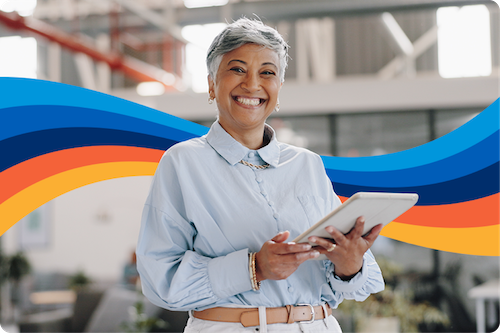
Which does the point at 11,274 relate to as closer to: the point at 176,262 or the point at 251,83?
the point at 176,262

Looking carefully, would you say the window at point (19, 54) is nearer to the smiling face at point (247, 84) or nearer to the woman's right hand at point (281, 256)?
the smiling face at point (247, 84)

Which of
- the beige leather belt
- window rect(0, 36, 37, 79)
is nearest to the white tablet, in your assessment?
the beige leather belt

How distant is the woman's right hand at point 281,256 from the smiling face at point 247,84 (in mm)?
391

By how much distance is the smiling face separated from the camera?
131cm

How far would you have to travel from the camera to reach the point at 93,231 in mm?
8047

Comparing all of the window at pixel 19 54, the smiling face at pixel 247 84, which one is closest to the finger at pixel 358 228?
the smiling face at pixel 247 84

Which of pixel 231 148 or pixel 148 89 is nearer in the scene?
pixel 231 148

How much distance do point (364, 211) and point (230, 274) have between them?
0.36 metres

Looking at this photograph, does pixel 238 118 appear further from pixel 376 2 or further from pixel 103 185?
pixel 103 185

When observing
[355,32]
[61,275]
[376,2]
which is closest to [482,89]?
[355,32]

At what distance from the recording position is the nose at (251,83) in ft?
4.30

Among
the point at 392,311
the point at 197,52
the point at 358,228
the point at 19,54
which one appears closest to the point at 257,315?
the point at 358,228

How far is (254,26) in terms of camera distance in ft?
4.37

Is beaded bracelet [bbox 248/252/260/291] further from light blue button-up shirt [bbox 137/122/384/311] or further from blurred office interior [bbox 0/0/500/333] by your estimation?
blurred office interior [bbox 0/0/500/333]
